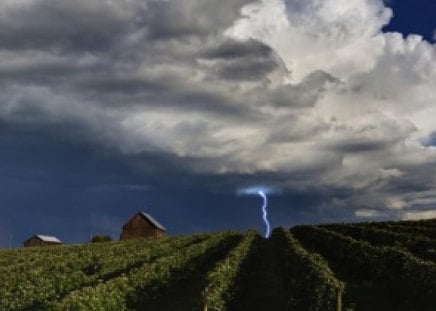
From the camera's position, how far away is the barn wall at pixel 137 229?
444ft

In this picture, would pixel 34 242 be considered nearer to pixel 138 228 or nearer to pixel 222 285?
pixel 138 228

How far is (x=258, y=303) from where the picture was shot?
36.1 meters

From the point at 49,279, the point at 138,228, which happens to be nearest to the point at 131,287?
the point at 49,279

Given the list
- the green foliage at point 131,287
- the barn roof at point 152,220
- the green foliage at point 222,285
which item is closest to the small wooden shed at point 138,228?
the barn roof at point 152,220

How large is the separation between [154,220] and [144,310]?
4079 inches

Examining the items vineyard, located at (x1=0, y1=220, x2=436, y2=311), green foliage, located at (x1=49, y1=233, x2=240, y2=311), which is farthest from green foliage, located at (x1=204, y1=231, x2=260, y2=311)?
green foliage, located at (x1=49, y1=233, x2=240, y2=311)

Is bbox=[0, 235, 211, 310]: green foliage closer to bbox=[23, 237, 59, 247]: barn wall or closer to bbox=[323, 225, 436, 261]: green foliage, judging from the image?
bbox=[323, 225, 436, 261]: green foliage

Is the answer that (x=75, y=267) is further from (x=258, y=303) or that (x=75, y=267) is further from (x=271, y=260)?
(x=271, y=260)

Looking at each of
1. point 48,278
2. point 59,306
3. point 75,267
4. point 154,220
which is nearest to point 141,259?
point 75,267

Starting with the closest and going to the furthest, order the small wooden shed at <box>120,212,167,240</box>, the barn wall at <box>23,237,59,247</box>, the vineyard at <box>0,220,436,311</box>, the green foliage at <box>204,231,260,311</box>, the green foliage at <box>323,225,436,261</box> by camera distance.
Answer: the green foliage at <box>204,231,260,311</box> < the vineyard at <box>0,220,436,311</box> < the green foliage at <box>323,225,436,261</box> < the small wooden shed at <box>120,212,167,240</box> < the barn wall at <box>23,237,59,247</box>

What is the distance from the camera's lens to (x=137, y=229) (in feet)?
445

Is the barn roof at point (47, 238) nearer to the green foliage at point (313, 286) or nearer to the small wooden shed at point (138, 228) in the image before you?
the small wooden shed at point (138, 228)

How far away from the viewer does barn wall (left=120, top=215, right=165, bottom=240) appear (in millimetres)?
135250

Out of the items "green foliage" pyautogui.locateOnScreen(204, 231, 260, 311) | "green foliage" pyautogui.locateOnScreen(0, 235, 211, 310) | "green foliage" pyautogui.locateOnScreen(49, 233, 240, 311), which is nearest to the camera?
"green foliage" pyautogui.locateOnScreen(49, 233, 240, 311)
